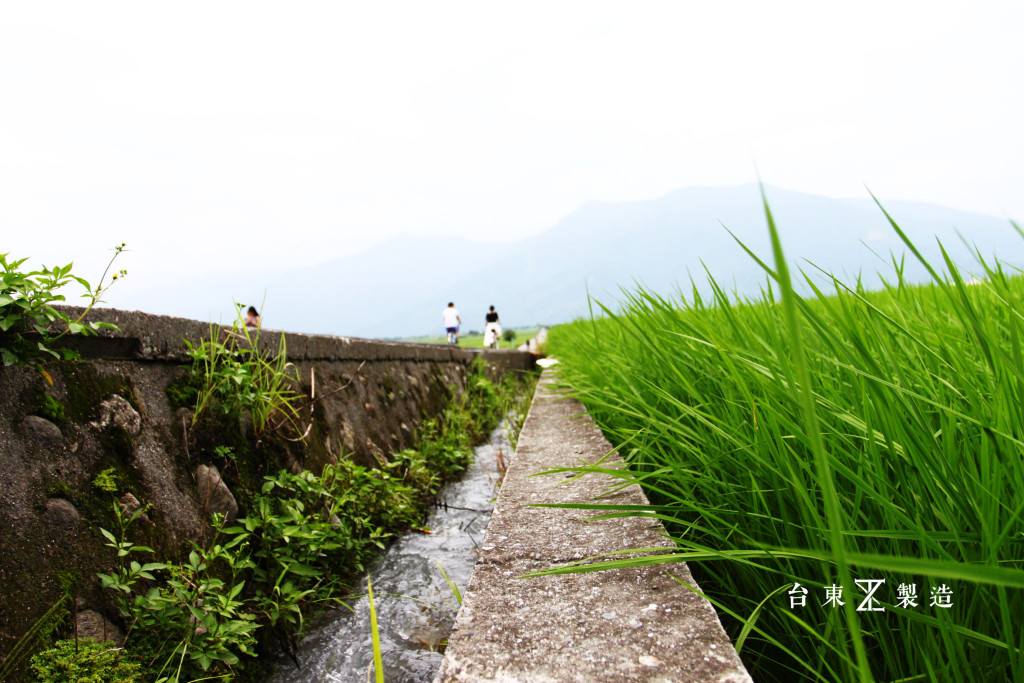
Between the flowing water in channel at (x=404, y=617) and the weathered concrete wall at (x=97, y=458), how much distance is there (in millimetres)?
537

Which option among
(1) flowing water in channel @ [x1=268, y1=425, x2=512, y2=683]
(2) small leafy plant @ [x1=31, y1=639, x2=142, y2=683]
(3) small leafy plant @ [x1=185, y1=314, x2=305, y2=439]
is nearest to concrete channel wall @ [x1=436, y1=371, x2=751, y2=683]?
(1) flowing water in channel @ [x1=268, y1=425, x2=512, y2=683]

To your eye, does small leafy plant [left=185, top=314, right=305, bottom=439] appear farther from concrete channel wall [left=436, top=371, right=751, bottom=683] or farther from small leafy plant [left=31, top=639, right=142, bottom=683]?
concrete channel wall [left=436, top=371, right=751, bottom=683]

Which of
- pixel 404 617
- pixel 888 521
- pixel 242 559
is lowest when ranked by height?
pixel 404 617

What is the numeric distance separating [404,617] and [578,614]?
3.93 ft

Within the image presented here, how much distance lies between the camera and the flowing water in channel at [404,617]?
1.59m

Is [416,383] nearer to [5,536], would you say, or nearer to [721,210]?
[5,536]

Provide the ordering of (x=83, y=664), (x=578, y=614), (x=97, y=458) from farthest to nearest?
(x=97, y=458) → (x=83, y=664) → (x=578, y=614)

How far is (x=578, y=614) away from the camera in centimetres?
91

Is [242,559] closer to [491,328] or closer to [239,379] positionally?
[239,379]

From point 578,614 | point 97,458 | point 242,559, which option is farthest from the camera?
point 242,559

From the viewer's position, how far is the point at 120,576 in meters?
1.33

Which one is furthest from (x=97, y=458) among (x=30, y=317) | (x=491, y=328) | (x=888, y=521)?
(x=491, y=328)

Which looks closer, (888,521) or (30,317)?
(888,521)

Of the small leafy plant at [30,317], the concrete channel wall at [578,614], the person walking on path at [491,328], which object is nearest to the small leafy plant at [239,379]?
the small leafy plant at [30,317]
